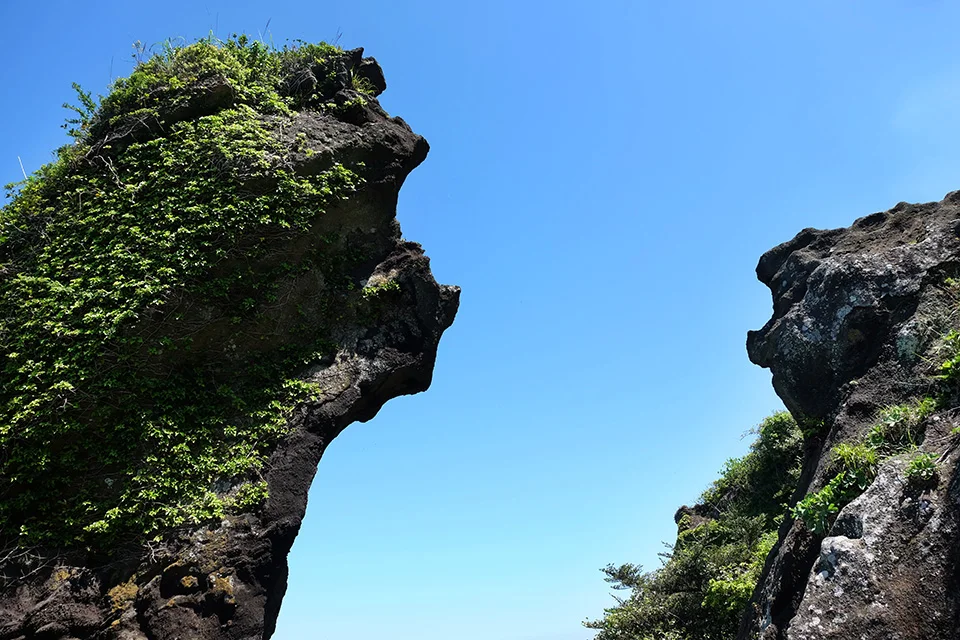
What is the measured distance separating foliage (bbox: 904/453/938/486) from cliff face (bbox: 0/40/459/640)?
8.39 m

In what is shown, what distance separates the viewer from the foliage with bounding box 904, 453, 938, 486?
7.02 m

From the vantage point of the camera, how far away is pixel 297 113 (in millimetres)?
12523

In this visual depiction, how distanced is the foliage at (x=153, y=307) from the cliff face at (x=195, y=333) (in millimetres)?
33

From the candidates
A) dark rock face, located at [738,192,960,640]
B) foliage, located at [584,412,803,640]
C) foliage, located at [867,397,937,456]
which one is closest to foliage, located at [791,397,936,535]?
foliage, located at [867,397,937,456]

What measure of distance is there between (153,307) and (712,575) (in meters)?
13.8

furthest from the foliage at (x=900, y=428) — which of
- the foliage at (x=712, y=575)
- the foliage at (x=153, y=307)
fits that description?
the foliage at (x=153, y=307)

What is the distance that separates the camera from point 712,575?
14891 millimetres

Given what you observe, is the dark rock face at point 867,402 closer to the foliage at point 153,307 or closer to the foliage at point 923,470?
the foliage at point 923,470

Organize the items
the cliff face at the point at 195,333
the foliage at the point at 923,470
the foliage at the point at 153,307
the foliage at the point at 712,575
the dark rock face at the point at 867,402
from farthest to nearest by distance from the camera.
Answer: the foliage at the point at 712,575 < the foliage at the point at 153,307 < the cliff face at the point at 195,333 < the foliage at the point at 923,470 < the dark rock face at the point at 867,402

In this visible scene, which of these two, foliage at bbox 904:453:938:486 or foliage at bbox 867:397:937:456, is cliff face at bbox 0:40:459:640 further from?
foliage at bbox 904:453:938:486

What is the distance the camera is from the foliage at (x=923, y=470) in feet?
23.0

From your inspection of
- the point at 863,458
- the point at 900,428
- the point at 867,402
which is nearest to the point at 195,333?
the point at 863,458

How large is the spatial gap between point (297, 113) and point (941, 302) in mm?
12479

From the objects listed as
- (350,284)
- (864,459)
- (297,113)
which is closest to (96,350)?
(350,284)
